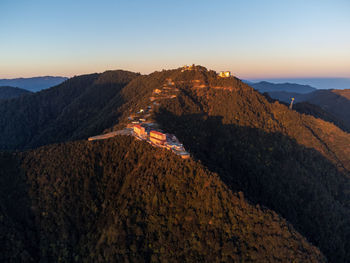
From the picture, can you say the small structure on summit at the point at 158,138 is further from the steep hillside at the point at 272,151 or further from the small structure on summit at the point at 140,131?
the steep hillside at the point at 272,151

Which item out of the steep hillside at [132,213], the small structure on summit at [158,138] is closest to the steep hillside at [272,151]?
the small structure on summit at [158,138]

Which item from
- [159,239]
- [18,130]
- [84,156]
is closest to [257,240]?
[159,239]

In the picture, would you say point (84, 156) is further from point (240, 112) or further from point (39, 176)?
point (240, 112)

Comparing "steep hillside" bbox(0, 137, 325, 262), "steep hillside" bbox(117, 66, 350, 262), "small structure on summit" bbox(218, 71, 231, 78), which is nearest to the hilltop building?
"steep hillside" bbox(0, 137, 325, 262)

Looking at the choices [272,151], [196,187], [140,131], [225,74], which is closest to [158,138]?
[140,131]

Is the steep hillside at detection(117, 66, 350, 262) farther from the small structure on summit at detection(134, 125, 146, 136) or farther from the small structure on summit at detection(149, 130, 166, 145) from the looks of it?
the small structure on summit at detection(134, 125, 146, 136)

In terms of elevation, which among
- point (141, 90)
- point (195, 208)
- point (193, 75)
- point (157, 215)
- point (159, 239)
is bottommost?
point (159, 239)
